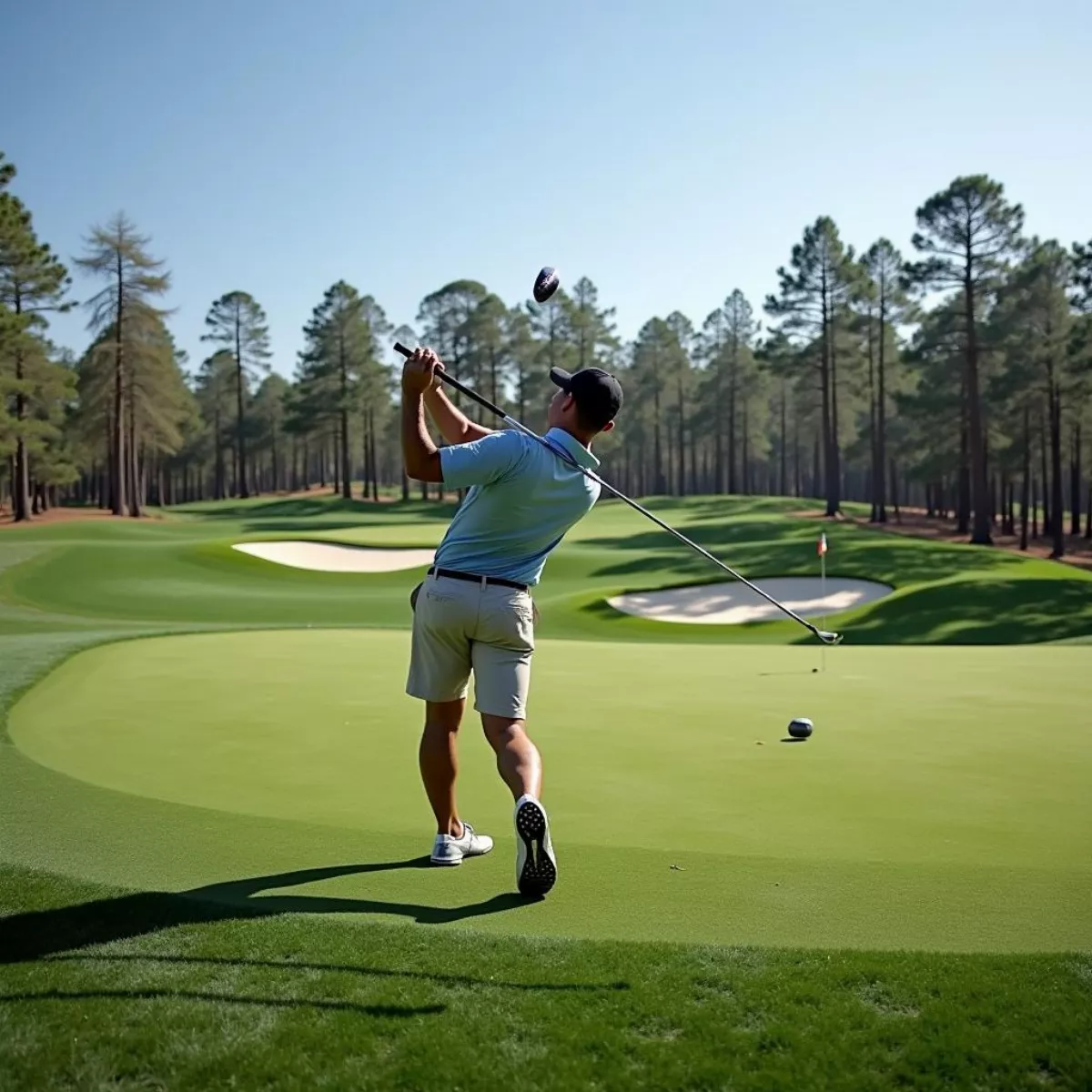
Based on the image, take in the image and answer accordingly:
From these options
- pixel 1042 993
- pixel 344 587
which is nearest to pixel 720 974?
pixel 1042 993

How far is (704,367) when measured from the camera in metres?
89.5

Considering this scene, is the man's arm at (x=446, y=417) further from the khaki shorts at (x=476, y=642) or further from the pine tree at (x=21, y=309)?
the pine tree at (x=21, y=309)

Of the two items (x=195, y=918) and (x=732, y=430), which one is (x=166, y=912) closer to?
(x=195, y=918)

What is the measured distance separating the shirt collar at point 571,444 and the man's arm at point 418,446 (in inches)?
23.8

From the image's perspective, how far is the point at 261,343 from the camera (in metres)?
70.3

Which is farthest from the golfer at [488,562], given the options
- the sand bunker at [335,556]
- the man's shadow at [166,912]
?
the sand bunker at [335,556]

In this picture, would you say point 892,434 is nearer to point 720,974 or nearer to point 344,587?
point 344,587

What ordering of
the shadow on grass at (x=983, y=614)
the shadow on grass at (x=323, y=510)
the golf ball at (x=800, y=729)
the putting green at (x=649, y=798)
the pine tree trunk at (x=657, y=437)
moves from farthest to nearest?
1. the pine tree trunk at (x=657, y=437)
2. the shadow on grass at (x=323, y=510)
3. the shadow on grass at (x=983, y=614)
4. the golf ball at (x=800, y=729)
5. the putting green at (x=649, y=798)

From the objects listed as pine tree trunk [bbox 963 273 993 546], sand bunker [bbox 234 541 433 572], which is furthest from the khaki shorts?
pine tree trunk [bbox 963 273 993 546]

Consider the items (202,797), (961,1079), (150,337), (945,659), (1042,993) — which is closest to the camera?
(961,1079)

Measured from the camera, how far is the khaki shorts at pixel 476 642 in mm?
4668

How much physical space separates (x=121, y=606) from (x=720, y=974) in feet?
73.1

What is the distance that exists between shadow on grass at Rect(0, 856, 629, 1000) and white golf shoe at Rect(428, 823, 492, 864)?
16.5 inches

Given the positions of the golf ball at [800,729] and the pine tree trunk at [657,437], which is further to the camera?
the pine tree trunk at [657,437]
